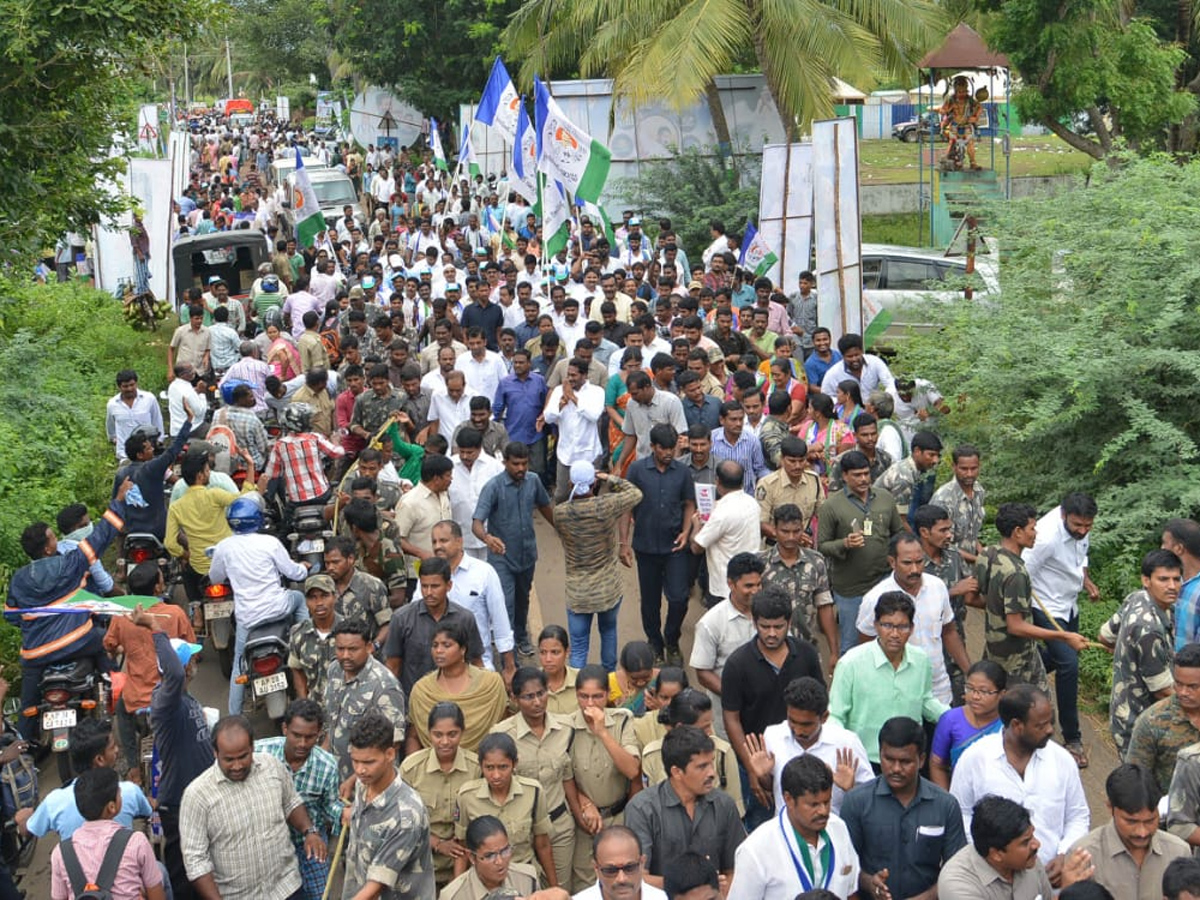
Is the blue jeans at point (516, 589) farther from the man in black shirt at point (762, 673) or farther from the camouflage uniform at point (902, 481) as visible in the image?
the man in black shirt at point (762, 673)

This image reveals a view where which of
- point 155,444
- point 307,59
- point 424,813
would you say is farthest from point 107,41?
point 307,59

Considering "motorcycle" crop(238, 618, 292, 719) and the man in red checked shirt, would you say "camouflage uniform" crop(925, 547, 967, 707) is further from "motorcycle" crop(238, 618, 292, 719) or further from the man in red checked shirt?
the man in red checked shirt

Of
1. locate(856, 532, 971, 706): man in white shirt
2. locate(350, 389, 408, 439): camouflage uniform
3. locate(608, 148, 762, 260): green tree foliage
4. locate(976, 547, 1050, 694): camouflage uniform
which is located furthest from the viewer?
locate(608, 148, 762, 260): green tree foliage

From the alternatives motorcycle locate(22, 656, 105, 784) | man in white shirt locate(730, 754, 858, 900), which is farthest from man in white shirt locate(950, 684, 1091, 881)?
motorcycle locate(22, 656, 105, 784)

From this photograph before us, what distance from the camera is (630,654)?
21.9ft

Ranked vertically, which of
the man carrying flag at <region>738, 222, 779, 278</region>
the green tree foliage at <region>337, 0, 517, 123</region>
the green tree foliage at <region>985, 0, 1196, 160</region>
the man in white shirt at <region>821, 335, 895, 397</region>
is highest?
the green tree foliage at <region>337, 0, 517, 123</region>

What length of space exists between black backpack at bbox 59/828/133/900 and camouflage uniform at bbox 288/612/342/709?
1576mm

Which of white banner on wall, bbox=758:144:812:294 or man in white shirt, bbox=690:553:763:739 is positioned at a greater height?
white banner on wall, bbox=758:144:812:294

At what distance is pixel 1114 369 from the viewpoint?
10.4 m

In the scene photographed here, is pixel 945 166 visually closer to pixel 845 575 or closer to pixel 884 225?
pixel 884 225

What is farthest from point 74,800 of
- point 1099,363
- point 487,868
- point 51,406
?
point 51,406

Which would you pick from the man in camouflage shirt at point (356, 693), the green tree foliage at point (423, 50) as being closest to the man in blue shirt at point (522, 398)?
the man in camouflage shirt at point (356, 693)

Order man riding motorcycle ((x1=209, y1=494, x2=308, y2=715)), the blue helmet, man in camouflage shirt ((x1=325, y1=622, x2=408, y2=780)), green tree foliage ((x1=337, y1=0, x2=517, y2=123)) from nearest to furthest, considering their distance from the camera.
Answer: man in camouflage shirt ((x1=325, y1=622, x2=408, y2=780)) → man riding motorcycle ((x1=209, y1=494, x2=308, y2=715)) → the blue helmet → green tree foliage ((x1=337, y1=0, x2=517, y2=123))

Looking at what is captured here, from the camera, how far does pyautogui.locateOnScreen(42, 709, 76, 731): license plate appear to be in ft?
25.8
